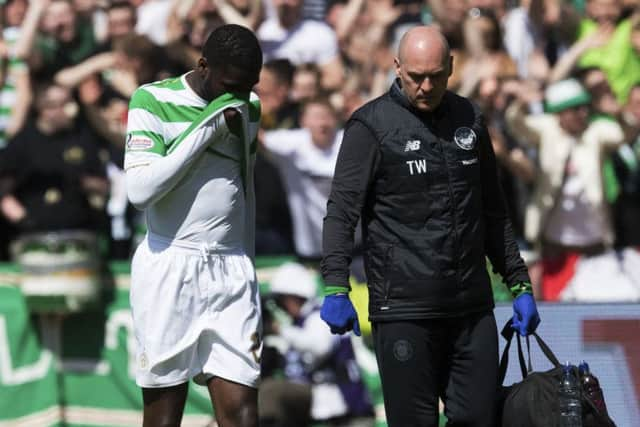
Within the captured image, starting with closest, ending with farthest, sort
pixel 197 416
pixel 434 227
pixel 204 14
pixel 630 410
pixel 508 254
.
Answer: pixel 434 227
pixel 508 254
pixel 630 410
pixel 197 416
pixel 204 14

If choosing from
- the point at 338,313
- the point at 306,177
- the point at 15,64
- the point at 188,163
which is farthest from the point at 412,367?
the point at 15,64

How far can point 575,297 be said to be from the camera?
941 centimetres

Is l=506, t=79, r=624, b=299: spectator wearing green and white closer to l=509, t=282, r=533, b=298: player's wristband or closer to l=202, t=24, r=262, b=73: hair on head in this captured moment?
l=509, t=282, r=533, b=298: player's wristband

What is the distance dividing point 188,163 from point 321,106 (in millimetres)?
4040

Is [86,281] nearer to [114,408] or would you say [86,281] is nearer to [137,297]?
[114,408]

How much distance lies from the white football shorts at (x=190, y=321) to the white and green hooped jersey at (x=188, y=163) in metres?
0.10

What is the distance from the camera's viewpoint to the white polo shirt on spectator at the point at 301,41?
33.8ft

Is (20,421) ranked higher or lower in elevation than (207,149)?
lower

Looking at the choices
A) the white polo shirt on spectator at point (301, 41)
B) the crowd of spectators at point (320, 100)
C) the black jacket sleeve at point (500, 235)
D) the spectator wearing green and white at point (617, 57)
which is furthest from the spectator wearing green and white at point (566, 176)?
the black jacket sleeve at point (500, 235)

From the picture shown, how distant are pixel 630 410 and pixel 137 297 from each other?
2563 millimetres

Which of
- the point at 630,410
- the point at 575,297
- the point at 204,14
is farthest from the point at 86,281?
the point at 630,410

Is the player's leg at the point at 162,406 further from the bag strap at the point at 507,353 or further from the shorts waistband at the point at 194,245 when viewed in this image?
the bag strap at the point at 507,353

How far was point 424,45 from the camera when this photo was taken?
540 centimetres

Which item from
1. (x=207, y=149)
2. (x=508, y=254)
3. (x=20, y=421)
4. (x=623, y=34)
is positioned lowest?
(x=20, y=421)
